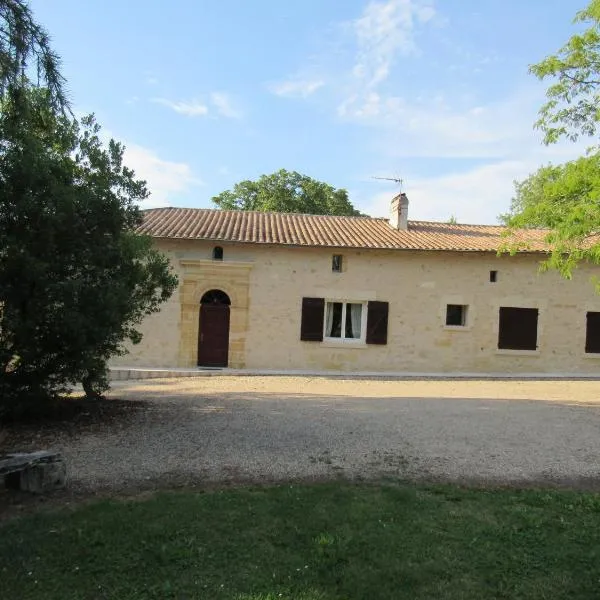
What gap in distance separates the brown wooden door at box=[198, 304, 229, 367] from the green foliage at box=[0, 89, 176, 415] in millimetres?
7229

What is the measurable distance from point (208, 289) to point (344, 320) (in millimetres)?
3934

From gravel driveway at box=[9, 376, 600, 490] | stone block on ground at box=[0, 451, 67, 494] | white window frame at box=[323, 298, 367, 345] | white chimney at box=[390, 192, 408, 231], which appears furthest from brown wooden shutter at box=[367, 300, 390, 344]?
stone block on ground at box=[0, 451, 67, 494]

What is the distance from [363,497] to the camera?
426 centimetres

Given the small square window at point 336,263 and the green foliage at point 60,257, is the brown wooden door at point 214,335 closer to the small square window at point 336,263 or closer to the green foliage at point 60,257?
the small square window at point 336,263

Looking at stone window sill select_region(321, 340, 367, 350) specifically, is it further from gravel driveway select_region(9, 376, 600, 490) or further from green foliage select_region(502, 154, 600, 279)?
green foliage select_region(502, 154, 600, 279)

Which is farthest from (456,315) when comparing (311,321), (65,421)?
(65,421)

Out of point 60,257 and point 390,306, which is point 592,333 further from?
point 60,257

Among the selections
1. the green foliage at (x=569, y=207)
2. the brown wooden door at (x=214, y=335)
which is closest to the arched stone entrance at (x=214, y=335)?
the brown wooden door at (x=214, y=335)

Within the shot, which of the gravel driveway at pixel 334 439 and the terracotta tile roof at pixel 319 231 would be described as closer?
the gravel driveway at pixel 334 439

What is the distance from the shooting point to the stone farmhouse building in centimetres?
1452

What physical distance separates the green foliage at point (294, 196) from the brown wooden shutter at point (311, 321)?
16103 millimetres

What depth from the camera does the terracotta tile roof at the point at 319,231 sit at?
48.0 ft

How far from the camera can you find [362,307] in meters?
15.2

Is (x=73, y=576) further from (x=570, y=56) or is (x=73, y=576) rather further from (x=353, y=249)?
(x=353, y=249)
